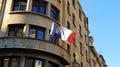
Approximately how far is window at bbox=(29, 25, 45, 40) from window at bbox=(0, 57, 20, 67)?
3452mm

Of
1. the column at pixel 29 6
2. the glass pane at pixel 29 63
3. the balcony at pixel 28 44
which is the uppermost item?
the column at pixel 29 6

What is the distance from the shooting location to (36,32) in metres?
32.8

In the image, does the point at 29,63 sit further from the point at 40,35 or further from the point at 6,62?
the point at 40,35

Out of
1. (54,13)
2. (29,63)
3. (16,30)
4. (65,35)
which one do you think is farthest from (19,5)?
(29,63)

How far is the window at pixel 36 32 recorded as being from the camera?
32469 millimetres

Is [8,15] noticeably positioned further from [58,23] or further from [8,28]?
[58,23]

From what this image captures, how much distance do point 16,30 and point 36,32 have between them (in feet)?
7.29

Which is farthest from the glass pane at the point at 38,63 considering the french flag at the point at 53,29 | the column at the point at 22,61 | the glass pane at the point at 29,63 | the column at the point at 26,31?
the french flag at the point at 53,29

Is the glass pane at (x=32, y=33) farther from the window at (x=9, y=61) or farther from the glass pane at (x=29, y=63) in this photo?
the window at (x=9, y=61)

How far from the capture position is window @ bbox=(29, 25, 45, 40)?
107 feet

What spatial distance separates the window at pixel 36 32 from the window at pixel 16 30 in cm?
109

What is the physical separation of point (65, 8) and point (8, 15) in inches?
→ 371

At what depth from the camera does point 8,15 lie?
33.2m

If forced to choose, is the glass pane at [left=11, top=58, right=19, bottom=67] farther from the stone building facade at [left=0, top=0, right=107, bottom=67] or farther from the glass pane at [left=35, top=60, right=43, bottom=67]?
the glass pane at [left=35, top=60, right=43, bottom=67]
